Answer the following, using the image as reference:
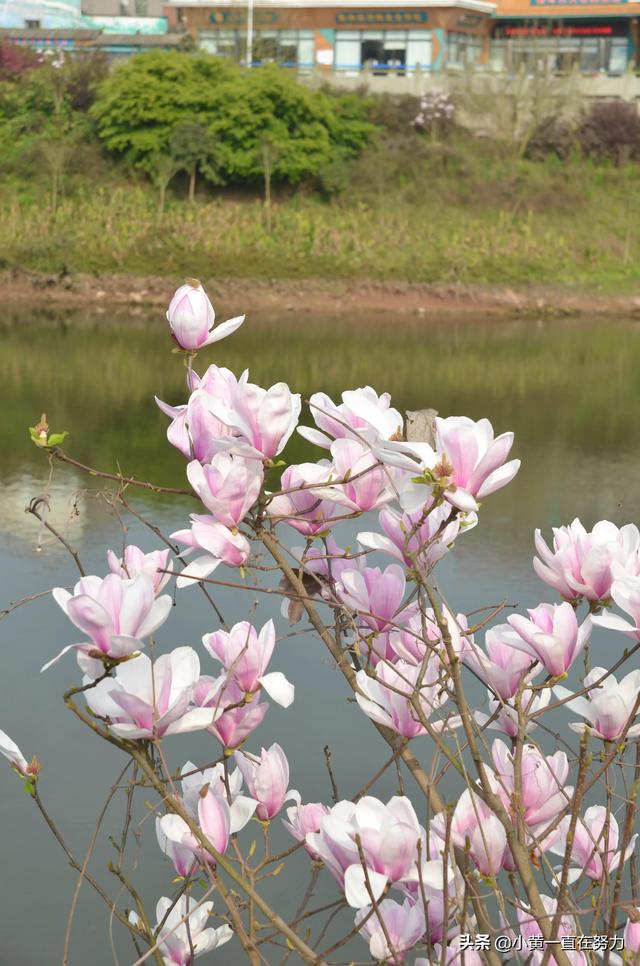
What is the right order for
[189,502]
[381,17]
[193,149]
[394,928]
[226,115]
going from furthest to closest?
[381,17]
[226,115]
[193,149]
[189,502]
[394,928]

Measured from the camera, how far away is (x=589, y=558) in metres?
1.31

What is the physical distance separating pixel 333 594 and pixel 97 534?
485 cm

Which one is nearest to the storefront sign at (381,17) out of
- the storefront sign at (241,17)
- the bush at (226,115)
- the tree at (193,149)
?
the storefront sign at (241,17)

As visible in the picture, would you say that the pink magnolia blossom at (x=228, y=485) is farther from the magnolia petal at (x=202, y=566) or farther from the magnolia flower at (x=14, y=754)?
the magnolia flower at (x=14, y=754)

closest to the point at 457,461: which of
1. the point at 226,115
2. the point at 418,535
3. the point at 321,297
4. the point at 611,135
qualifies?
the point at 418,535

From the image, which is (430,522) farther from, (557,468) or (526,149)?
(526,149)

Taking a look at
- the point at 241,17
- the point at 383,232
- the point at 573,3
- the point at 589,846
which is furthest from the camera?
the point at 241,17

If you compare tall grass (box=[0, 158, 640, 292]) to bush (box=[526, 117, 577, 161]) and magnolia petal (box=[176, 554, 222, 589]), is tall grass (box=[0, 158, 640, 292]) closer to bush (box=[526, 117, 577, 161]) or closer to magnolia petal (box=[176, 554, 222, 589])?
bush (box=[526, 117, 577, 161])

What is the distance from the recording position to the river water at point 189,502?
3.23 metres

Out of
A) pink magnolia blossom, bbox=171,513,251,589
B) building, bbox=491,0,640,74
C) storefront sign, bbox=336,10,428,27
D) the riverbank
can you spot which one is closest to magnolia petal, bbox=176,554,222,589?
pink magnolia blossom, bbox=171,513,251,589

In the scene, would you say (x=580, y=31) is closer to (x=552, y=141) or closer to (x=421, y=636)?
(x=552, y=141)

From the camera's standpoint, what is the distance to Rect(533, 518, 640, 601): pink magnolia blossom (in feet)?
4.29

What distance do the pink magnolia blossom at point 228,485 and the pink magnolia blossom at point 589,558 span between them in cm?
28

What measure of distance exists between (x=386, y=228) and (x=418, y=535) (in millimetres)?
19084
